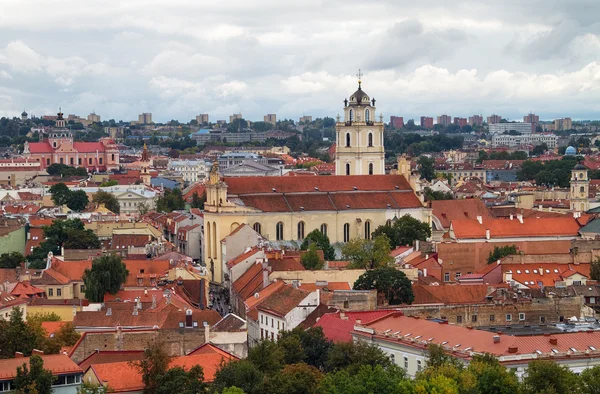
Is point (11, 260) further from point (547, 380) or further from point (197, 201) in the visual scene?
point (197, 201)

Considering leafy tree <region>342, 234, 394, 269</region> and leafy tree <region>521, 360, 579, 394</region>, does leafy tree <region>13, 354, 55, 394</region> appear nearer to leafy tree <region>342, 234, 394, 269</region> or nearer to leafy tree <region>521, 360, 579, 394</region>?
leafy tree <region>521, 360, 579, 394</region>

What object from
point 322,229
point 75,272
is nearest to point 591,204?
point 322,229

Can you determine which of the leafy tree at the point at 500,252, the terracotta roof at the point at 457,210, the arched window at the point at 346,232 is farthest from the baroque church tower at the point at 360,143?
the leafy tree at the point at 500,252

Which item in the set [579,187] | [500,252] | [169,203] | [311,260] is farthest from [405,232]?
[169,203]

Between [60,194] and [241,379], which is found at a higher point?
[241,379]

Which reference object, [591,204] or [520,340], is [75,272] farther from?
[591,204]

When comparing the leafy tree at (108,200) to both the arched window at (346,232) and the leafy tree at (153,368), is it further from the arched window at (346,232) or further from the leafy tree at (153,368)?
the leafy tree at (153,368)
